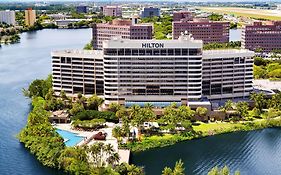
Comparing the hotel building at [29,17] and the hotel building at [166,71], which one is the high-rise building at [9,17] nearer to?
the hotel building at [29,17]

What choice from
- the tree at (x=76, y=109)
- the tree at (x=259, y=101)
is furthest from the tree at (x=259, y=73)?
the tree at (x=76, y=109)

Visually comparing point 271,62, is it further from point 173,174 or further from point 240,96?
point 173,174

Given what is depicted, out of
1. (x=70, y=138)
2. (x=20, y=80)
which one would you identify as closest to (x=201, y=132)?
(x=70, y=138)

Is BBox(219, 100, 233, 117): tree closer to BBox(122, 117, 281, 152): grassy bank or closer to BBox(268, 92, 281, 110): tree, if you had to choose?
BBox(122, 117, 281, 152): grassy bank

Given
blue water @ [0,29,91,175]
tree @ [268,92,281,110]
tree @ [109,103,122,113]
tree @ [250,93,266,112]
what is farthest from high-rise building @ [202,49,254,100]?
blue water @ [0,29,91,175]

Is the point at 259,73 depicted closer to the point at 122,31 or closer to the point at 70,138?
the point at 122,31

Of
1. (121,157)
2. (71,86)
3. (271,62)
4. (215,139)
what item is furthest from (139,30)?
(121,157)

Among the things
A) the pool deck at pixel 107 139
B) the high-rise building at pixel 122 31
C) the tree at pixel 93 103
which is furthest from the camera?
the high-rise building at pixel 122 31
